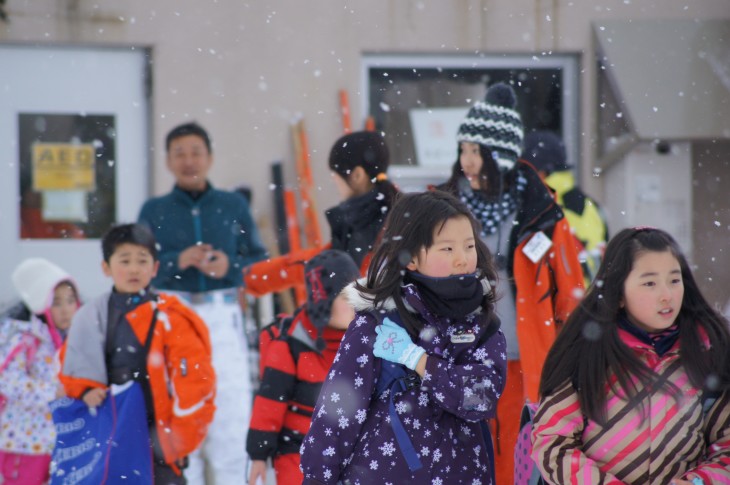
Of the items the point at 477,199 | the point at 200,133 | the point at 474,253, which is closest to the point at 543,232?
the point at 477,199

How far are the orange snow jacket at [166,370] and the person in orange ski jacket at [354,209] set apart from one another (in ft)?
1.65

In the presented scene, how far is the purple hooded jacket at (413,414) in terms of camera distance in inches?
123

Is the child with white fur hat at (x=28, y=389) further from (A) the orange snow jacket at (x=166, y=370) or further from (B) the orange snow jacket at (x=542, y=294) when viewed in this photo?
(B) the orange snow jacket at (x=542, y=294)

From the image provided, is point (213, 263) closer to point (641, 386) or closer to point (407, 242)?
point (407, 242)

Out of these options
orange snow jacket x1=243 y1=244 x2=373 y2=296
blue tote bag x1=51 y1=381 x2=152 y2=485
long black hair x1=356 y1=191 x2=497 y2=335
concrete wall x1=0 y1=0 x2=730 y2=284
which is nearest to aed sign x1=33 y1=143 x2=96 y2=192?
concrete wall x1=0 y1=0 x2=730 y2=284

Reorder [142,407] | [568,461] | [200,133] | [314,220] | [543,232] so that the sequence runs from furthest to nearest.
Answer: [314,220]
[200,133]
[142,407]
[543,232]
[568,461]

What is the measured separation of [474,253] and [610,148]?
16.9 feet

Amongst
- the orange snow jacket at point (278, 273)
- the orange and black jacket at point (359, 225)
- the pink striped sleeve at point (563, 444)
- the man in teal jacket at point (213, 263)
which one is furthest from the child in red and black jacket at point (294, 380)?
the man in teal jacket at point (213, 263)

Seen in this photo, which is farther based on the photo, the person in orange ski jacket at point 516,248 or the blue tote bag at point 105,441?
the blue tote bag at point 105,441

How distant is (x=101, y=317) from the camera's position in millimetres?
Result: 4988

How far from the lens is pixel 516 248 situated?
450 centimetres

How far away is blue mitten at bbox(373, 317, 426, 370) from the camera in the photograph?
3150 millimetres

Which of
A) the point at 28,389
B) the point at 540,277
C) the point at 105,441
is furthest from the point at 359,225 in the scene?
the point at 28,389

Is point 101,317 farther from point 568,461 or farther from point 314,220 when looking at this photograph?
point 314,220
